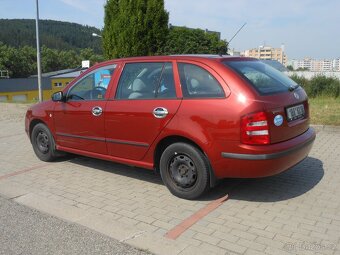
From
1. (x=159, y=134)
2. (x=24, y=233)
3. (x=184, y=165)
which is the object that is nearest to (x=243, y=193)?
(x=184, y=165)

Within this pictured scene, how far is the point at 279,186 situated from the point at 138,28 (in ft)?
28.0

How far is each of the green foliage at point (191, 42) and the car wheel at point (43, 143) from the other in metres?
6.90

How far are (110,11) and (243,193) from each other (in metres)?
9.81

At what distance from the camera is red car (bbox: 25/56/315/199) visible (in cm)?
412

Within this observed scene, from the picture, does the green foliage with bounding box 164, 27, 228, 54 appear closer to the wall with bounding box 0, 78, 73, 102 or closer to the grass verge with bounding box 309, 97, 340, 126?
the grass verge with bounding box 309, 97, 340, 126

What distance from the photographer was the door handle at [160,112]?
462 cm

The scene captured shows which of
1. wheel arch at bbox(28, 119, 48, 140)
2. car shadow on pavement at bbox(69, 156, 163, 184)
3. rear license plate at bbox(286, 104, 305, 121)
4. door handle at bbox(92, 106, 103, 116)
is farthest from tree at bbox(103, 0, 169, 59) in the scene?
rear license plate at bbox(286, 104, 305, 121)

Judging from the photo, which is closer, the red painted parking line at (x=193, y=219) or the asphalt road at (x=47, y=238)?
the asphalt road at (x=47, y=238)

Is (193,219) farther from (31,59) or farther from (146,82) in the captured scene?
(31,59)

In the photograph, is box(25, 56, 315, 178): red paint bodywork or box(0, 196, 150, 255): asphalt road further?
box(25, 56, 315, 178): red paint bodywork

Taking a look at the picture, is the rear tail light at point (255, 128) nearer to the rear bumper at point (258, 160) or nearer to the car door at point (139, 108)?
the rear bumper at point (258, 160)

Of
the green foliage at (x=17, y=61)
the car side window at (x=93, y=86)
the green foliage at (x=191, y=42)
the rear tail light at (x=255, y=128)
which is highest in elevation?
the green foliage at (x=17, y=61)

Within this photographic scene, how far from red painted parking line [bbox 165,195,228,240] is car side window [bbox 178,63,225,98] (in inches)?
48.6

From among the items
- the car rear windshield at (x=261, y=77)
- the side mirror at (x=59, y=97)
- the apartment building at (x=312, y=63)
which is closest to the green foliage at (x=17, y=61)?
the apartment building at (x=312, y=63)
